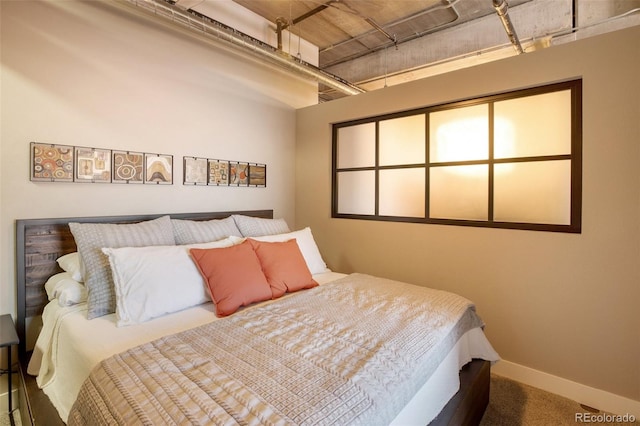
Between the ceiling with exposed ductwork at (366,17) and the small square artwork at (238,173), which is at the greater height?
the ceiling with exposed ductwork at (366,17)

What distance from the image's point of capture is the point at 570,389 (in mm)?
2100

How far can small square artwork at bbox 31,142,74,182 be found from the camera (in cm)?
192

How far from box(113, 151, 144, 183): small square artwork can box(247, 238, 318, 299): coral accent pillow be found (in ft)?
3.37

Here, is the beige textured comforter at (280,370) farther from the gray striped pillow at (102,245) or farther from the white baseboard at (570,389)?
the white baseboard at (570,389)

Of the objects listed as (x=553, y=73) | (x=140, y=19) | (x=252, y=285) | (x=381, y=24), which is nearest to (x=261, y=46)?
(x=140, y=19)

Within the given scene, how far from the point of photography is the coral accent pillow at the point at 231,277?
5.85 feet

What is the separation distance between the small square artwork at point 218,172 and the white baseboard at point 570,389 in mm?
2837

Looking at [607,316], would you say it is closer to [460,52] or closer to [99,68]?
[460,52]

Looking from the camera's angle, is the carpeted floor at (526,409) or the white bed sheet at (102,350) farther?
the carpeted floor at (526,409)

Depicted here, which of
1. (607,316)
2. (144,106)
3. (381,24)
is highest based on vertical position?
(381,24)

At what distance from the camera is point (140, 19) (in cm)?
236

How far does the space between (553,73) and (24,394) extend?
380cm

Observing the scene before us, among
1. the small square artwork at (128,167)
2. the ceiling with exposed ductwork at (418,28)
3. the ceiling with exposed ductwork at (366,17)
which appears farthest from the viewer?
the ceiling with exposed ductwork at (366,17)

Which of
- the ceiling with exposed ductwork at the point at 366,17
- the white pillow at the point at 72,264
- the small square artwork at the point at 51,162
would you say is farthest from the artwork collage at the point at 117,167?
the ceiling with exposed ductwork at the point at 366,17
